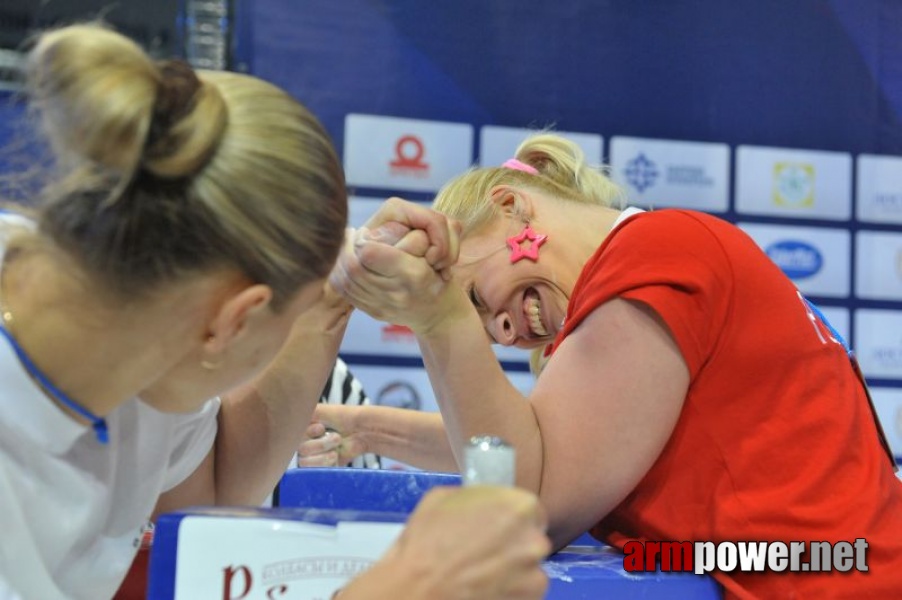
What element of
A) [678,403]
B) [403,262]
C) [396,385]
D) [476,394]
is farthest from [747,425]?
[396,385]

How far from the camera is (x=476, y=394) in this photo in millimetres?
1215

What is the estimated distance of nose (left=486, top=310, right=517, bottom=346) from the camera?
165 centimetres

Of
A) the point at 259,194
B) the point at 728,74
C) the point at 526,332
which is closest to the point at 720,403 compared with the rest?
the point at 526,332

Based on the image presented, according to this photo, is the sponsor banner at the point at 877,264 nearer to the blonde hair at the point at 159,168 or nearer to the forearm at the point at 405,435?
the forearm at the point at 405,435

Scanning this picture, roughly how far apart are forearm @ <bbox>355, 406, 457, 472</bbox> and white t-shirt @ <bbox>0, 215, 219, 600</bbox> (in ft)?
2.13

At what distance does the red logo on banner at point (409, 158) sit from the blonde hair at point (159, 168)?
2.72 meters

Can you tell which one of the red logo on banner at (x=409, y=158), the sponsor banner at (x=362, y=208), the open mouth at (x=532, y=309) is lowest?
the sponsor banner at (x=362, y=208)

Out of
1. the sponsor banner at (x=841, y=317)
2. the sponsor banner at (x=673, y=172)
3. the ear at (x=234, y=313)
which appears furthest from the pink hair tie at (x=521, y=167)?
the sponsor banner at (x=841, y=317)

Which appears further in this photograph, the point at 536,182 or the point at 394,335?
the point at 394,335

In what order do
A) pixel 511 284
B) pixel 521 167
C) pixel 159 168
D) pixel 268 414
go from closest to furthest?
pixel 159 168 → pixel 268 414 → pixel 511 284 → pixel 521 167

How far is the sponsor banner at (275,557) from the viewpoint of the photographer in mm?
920

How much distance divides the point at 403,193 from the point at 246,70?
2.13ft

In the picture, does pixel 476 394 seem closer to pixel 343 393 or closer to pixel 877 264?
pixel 343 393

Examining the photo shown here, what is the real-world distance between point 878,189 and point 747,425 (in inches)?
118
